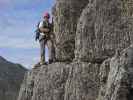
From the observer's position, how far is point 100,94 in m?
23.7

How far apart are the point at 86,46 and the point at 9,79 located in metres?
68.0

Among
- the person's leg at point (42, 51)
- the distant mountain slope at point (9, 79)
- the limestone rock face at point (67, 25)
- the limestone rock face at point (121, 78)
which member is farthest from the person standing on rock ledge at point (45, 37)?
the distant mountain slope at point (9, 79)

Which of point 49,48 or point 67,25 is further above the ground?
point 67,25

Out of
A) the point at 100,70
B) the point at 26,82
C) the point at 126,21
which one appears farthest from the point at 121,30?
the point at 26,82

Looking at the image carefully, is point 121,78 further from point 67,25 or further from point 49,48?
point 49,48

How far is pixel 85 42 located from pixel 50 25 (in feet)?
13.9

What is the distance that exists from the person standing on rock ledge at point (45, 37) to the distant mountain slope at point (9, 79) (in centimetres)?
4760

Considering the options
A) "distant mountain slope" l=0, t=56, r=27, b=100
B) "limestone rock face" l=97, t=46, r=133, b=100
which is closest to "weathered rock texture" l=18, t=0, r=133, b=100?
"limestone rock face" l=97, t=46, r=133, b=100

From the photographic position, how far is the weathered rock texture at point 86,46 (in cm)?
2553

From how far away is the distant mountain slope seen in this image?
82456 mm

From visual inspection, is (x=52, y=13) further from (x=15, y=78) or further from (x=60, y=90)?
(x=15, y=78)

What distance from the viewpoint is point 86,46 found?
2633cm

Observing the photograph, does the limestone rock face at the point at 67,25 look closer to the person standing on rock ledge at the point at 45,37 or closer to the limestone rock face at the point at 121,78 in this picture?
the person standing on rock ledge at the point at 45,37

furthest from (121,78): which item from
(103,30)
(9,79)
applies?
(9,79)
